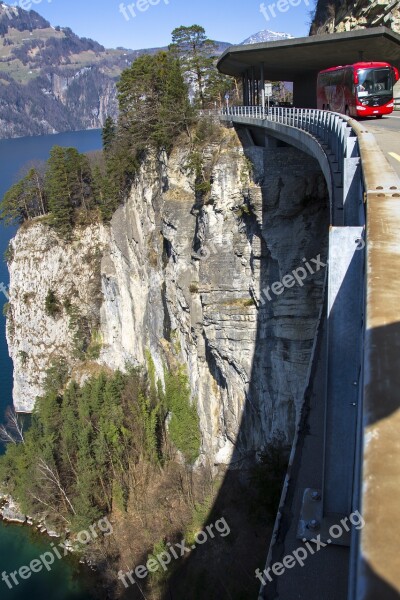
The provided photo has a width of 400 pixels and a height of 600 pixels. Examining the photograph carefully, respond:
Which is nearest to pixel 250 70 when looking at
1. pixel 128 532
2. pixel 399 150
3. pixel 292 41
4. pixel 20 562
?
pixel 292 41

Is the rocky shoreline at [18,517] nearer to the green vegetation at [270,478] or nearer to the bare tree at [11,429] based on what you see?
the bare tree at [11,429]

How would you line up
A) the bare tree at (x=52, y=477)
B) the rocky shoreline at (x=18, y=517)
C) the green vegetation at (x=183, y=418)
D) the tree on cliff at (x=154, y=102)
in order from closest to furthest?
the tree on cliff at (x=154, y=102)
the green vegetation at (x=183, y=418)
the bare tree at (x=52, y=477)
the rocky shoreline at (x=18, y=517)

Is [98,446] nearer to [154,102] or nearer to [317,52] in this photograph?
[154,102]

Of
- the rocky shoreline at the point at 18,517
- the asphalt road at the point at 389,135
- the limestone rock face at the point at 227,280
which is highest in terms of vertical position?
the asphalt road at the point at 389,135

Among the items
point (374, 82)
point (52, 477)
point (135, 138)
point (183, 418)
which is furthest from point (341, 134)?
point (52, 477)

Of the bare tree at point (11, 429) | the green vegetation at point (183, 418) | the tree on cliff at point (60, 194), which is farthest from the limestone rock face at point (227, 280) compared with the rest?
the bare tree at point (11, 429)

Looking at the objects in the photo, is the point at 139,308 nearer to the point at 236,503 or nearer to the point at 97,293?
the point at 97,293
